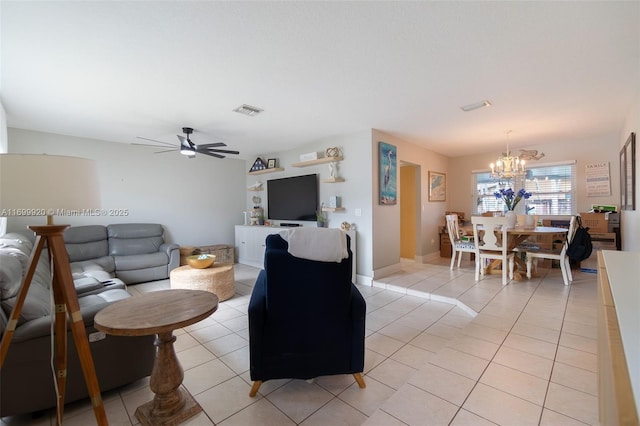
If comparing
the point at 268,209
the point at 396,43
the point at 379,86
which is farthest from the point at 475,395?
the point at 268,209

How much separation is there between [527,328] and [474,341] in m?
0.61

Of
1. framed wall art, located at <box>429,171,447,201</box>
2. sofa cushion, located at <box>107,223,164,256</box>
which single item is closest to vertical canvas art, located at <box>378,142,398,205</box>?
framed wall art, located at <box>429,171,447,201</box>

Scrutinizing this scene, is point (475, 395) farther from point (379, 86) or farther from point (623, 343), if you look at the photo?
point (379, 86)

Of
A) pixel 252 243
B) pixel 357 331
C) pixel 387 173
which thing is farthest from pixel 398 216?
pixel 357 331

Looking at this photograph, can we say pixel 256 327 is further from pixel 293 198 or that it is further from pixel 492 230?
pixel 293 198

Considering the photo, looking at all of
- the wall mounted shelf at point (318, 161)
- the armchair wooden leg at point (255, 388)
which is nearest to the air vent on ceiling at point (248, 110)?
the wall mounted shelf at point (318, 161)

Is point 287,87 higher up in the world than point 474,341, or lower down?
higher up

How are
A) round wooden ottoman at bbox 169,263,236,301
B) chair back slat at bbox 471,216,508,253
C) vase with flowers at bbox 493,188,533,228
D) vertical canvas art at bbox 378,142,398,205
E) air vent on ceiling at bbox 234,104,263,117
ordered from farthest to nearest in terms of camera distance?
1. vertical canvas art at bbox 378,142,398,205
2. vase with flowers at bbox 493,188,533,228
3. chair back slat at bbox 471,216,508,253
4. round wooden ottoman at bbox 169,263,236,301
5. air vent on ceiling at bbox 234,104,263,117

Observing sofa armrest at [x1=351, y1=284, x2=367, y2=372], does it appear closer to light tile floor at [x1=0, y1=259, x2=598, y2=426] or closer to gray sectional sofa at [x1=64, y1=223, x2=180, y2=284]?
light tile floor at [x1=0, y1=259, x2=598, y2=426]

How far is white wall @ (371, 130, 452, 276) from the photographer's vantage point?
4.24 metres

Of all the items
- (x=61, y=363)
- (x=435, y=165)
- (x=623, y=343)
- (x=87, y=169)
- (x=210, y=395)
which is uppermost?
(x=435, y=165)

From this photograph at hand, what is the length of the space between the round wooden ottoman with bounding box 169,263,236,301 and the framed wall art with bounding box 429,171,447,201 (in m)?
4.36

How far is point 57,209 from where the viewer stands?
4.42 feet

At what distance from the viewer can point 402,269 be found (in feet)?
16.0
